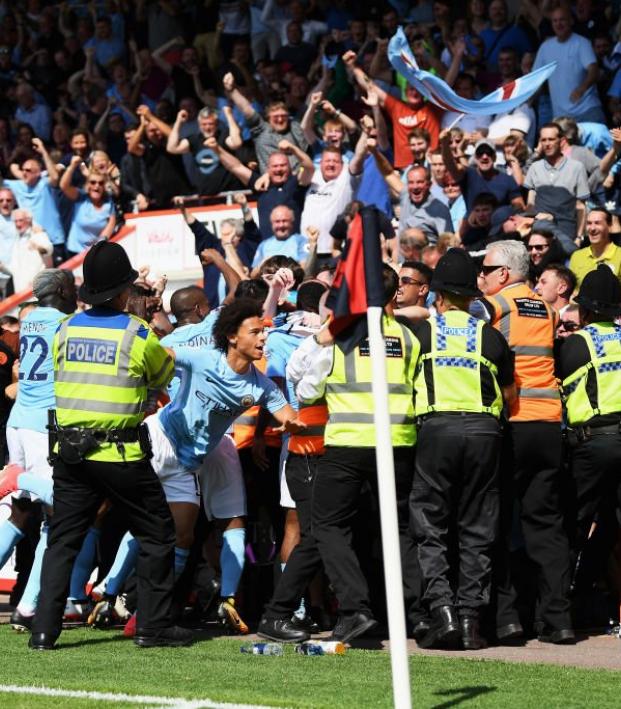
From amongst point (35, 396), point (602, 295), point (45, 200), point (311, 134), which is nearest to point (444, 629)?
point (602, 295)

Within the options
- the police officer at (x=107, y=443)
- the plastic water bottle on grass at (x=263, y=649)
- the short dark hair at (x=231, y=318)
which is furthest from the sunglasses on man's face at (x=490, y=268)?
the plastic water bottle on grass at (x=263, y=649)

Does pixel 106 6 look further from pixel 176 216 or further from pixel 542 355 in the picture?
pixel 542 355

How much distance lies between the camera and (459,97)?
13734mm

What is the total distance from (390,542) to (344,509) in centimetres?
233

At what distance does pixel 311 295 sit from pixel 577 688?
346 centimetres

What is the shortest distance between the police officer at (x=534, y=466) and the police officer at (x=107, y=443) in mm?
2053

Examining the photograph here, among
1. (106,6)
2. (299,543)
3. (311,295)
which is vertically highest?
(106,6)

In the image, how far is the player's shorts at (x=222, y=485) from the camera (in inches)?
368

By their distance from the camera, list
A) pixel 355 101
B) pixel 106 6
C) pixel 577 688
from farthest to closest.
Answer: pixel 106 6, pixel 355 101, pixel 577 688

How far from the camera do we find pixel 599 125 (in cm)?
1519

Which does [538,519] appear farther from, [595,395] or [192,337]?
[192,337]

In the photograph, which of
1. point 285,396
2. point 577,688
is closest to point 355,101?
point 285,396

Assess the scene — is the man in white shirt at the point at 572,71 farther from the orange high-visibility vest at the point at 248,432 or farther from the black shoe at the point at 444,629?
the black shoe at the point at 444,629

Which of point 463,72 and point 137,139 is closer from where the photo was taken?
point 463,72
